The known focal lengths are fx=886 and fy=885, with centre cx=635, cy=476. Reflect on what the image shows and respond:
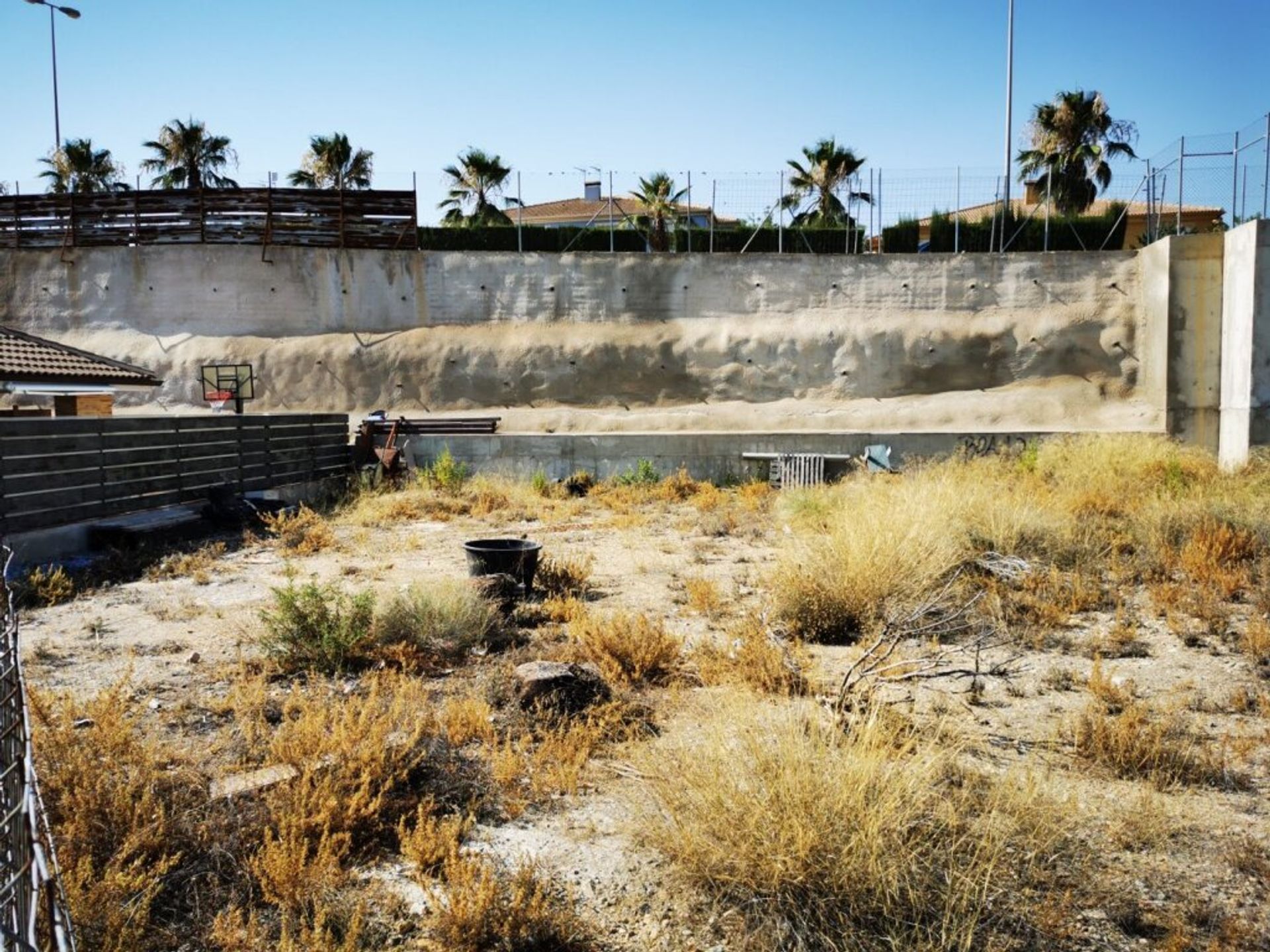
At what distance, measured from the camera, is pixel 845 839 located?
3.36 meters

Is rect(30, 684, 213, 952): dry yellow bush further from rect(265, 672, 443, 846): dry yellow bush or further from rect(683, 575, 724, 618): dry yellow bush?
rect(683, 575, 724, 618): dry yellow bush

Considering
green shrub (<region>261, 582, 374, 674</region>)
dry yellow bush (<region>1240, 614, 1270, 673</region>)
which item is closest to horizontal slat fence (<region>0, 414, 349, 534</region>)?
green shrub (<region>261, 582, 374, 674</region>)

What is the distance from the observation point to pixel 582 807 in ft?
14.0

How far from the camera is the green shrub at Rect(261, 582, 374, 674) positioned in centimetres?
630

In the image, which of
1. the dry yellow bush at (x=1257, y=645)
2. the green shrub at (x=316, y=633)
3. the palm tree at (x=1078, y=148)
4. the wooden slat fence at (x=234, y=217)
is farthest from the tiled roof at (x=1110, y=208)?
the green shrub at (x=316, y=633)

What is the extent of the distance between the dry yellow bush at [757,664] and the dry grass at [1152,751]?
5.39ft

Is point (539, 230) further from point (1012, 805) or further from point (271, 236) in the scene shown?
point (1012, 805)

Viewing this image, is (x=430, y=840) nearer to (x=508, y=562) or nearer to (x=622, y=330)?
(x=508, y=562)

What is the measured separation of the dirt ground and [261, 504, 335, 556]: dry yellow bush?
9.6 inches

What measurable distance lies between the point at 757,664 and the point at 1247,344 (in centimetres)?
2039

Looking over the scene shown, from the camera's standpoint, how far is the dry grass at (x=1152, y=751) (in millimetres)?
4492

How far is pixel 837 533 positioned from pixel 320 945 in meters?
6.25

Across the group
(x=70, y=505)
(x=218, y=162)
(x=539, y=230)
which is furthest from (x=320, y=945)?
(x=218, y=162)

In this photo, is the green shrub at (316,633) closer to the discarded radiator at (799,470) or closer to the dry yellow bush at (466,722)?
the dry yellow bush at (466,722)
